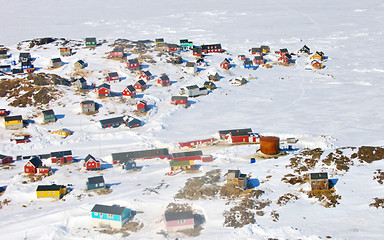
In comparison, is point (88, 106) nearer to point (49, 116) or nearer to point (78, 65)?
point (49, 116)

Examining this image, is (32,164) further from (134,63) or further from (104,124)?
(134,63)

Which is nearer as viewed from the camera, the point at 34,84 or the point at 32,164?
the point at 32,164

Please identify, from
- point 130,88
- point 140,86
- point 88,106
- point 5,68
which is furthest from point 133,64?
point 5,68

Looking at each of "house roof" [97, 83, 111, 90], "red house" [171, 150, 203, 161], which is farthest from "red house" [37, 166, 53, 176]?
"house roof" [97, 83, 111, 90]

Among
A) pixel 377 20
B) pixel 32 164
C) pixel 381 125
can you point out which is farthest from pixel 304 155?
pixel 377 20

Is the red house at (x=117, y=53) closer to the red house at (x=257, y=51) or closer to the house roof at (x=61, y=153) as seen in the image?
the red house at (x=257, y=51)

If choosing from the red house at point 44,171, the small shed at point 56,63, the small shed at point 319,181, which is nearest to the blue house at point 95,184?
the red house at point 44,171

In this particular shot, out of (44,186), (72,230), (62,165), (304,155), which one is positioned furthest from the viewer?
(62,165)
